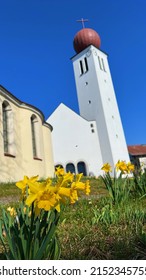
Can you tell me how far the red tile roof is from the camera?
4207cm

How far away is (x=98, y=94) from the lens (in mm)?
32062

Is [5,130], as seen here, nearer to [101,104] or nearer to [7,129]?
[7,129]

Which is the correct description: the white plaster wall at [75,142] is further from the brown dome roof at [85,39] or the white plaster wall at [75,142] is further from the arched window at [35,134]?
the arched window at [35,134]

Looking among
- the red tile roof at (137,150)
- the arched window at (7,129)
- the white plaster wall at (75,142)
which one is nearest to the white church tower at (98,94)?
the white plaster wall at (75,142)

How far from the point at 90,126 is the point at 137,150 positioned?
15.9m

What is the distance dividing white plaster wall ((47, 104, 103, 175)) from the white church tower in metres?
1.06

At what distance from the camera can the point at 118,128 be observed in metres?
32.3

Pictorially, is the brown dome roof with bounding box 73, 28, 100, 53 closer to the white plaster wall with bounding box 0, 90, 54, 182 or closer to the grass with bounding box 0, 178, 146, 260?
the white plaster wall with bounding box 0, 90, 54, 182

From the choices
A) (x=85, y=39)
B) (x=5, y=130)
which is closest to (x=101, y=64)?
(x=85, y=39)

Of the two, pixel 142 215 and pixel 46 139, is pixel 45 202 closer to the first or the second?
pixel 142 215

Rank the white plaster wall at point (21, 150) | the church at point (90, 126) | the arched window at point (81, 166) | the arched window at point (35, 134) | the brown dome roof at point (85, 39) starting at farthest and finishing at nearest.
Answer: the brown dome roof at point (85, 39) → the church at point (90, 126) → the arched window at point (81, 166) → the arched window at point (35, 134) → the white plaster wall at point (21, 150)

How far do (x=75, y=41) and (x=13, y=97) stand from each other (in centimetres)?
2685

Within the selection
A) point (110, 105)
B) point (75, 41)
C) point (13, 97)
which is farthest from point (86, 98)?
point (13, 97)

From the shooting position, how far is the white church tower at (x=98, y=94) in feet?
98.8
